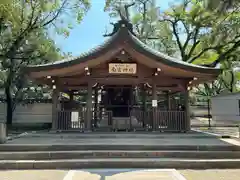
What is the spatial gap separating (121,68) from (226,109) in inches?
517

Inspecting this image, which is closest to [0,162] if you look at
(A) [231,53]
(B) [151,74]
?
(B) [151,74]

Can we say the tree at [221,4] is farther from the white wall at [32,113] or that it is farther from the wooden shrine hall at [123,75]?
the white wall at [32,113]

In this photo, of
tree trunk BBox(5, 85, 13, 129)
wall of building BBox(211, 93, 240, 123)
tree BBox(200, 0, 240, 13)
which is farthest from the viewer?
wall of building BBox(211, 93, 240, 123)

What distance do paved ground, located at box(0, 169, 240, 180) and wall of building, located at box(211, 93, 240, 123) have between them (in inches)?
572

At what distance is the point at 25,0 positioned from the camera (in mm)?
16312

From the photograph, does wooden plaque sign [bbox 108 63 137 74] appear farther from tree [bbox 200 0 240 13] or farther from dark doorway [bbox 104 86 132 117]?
tree [bbox 200 0 240 13]

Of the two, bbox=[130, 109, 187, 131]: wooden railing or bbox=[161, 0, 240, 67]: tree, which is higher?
bbox=[161, 0, 240, 67]: tree

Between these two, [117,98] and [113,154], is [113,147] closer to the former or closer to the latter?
[113,154]

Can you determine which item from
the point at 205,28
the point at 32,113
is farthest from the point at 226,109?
the point at 32,113

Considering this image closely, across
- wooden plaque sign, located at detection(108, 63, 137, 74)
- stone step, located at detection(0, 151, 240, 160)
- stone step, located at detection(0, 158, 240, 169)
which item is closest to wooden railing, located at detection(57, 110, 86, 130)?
wooden plaque sign, located at detection(108, 63, 137, 74)

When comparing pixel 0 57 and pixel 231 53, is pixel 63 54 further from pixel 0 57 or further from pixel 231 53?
pixel 231 53

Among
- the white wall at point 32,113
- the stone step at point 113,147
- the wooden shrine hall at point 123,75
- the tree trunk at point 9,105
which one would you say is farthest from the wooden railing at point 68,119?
the tree trunk at point 9,105

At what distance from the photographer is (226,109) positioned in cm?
1992

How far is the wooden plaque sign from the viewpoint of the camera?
33.8ft
